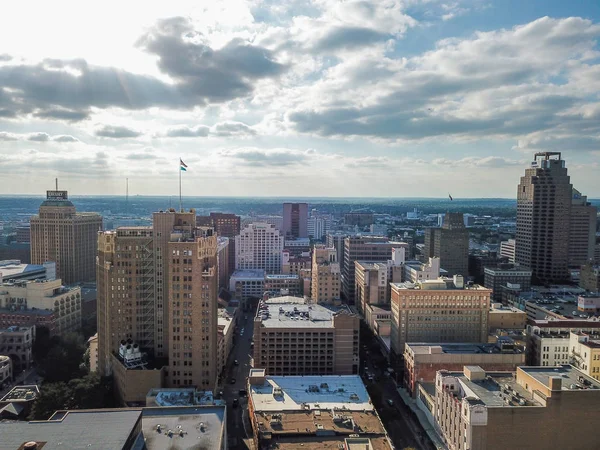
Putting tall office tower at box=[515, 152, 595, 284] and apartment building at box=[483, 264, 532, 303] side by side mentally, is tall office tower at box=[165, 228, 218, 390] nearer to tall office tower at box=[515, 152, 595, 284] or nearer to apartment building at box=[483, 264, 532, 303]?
apartment building at box=[483, 264, 532, 303]

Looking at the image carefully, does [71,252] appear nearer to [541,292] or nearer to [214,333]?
[214,333]

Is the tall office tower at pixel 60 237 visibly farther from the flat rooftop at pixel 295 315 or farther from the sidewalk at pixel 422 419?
the sidewalk at pixel 422 419

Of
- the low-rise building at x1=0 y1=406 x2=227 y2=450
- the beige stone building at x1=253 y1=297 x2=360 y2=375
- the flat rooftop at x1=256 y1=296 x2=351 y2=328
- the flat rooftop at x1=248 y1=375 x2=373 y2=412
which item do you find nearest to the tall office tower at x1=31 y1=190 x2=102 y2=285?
the flat rooftop at x1=256 y1=296 x2=351 y2=328

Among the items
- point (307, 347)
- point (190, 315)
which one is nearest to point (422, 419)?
point (307, 347)

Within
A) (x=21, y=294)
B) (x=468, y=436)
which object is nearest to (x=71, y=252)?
(x=21, y=294)

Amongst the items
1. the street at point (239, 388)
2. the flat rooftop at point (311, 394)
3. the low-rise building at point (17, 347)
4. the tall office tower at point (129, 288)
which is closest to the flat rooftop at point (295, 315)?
the street at point (239, 388)
